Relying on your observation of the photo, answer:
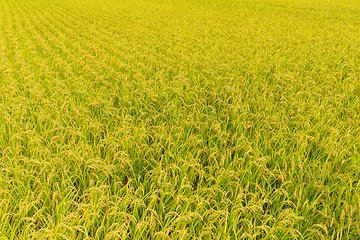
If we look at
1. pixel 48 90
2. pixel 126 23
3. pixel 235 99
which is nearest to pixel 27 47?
pixel 48 90

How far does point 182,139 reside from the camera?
362 centimetres

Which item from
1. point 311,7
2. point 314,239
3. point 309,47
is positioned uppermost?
point 311,7

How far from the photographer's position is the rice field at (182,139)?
7.45 feet

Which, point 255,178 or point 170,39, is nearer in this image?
point 255,178

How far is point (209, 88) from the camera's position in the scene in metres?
5.36

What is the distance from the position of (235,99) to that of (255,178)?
1.81 metres

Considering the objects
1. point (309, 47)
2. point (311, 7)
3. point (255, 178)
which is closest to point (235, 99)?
point (255, 178)

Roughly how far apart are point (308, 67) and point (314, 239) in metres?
5.55

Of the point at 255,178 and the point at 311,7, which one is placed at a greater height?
the point at 311,7

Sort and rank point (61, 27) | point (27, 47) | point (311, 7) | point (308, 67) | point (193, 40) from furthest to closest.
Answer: point (311, 7) → point (61, 27) → point (193, 40) → point (27, 47) → point (308, 67)

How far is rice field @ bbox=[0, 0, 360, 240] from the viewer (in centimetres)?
227

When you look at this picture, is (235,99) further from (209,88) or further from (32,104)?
(32,104)


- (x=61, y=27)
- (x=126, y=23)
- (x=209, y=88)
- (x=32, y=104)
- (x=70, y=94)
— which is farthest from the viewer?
(x=126, y=23)

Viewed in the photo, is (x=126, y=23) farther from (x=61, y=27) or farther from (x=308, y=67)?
(x=308, y=67)
